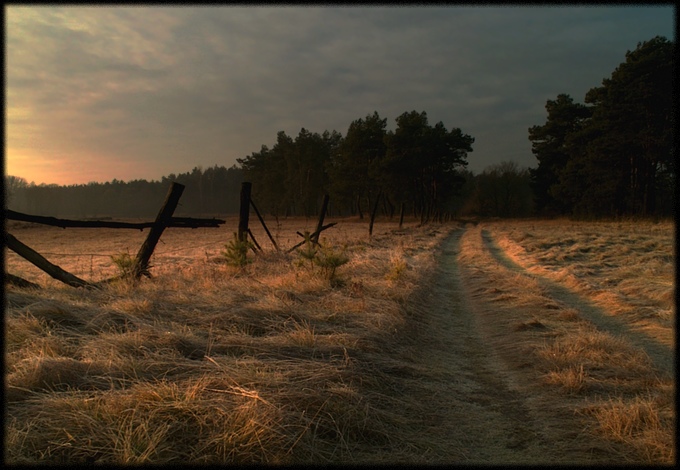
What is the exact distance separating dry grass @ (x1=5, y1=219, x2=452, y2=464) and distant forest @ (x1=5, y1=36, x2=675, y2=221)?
918cm

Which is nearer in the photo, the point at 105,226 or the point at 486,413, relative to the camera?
the point at 486,413


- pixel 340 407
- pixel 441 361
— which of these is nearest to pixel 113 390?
pixel 340 407

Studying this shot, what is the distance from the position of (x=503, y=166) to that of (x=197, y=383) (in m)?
95.4

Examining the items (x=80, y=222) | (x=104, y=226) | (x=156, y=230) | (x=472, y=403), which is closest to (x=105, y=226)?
(x=104, y=226)

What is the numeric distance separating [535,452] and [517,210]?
79.7 meters

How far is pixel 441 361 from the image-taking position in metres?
4.97

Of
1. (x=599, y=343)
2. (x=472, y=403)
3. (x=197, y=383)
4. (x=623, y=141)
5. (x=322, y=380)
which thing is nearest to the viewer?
(x=197, y=383)

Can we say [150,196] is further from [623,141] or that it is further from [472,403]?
[472,403]

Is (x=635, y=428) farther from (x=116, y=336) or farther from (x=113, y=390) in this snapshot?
(x=116, y=336)

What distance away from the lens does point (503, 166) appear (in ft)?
296

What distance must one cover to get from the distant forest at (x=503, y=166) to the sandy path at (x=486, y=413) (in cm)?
1186

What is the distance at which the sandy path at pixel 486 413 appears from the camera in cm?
288

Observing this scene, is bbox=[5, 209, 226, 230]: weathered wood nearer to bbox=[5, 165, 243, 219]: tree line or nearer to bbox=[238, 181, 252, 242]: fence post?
bbox=[238, 181, 252, 242]: fence post

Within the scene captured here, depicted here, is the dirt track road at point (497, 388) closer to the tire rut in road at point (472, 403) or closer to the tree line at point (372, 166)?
the tire rut in road at point (472, 403)
